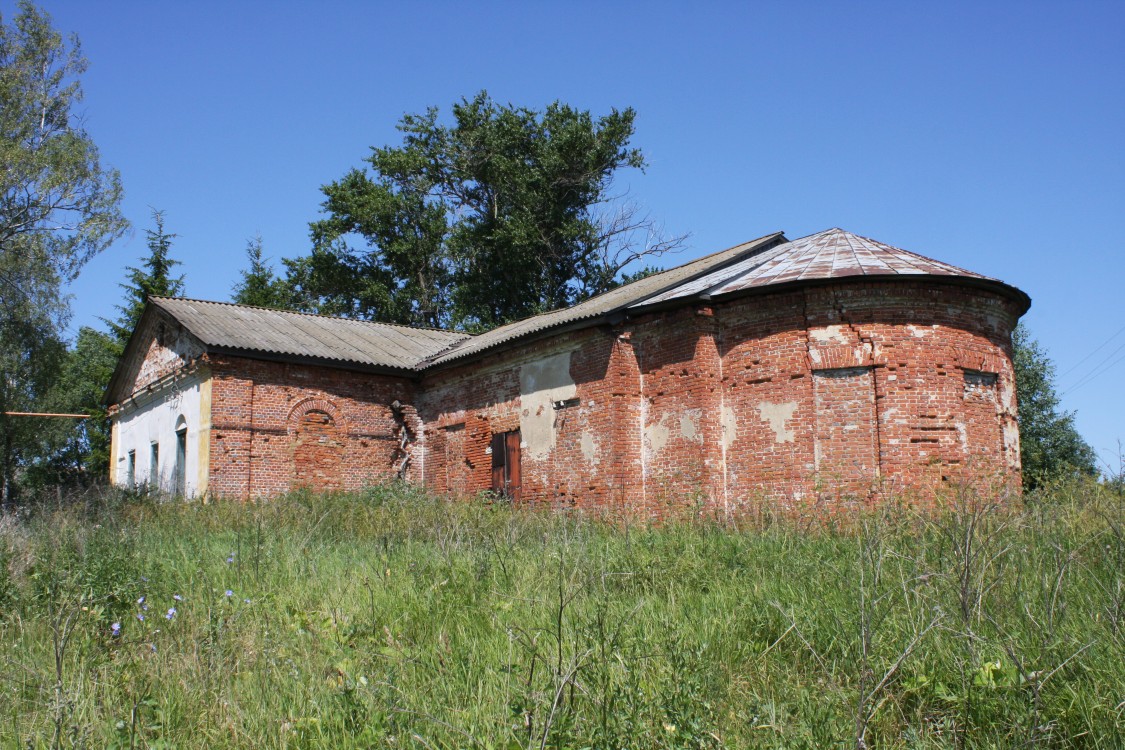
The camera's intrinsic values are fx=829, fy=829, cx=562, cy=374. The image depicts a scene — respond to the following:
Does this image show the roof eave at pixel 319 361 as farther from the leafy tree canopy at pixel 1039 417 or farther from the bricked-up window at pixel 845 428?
the leafy tree canopy at pixel 1039 417

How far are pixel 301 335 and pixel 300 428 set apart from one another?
2559mm

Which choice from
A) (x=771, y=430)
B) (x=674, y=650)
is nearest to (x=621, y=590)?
(x=674, y=650)

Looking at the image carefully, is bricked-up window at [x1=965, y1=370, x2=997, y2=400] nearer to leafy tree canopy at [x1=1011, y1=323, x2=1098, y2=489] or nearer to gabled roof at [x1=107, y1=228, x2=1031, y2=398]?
gabled roof at [x1=107, y1=228, x2=1031, y2=398]

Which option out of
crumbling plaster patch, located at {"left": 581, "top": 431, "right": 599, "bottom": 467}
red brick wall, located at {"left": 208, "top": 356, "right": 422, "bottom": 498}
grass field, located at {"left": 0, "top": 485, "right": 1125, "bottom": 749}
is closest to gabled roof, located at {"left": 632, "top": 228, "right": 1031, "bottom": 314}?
crumbling plaster patch, located at {"left": 581, "top": 431, "right": 599, "bottom": 467}

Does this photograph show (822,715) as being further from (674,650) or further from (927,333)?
(927,333)

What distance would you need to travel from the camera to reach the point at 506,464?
16.2m

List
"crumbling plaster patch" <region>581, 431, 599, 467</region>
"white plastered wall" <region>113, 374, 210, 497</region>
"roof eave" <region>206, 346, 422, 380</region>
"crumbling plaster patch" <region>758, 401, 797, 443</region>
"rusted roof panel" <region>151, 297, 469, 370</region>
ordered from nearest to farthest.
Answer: "crumbling plaster patch" <region>758, 401, 797, 443</region> < "crumbling plaster patch" <region>581, 431, 599, 467</region> < "roof eave" <region>206, 346, 422, 380</region> < "white plastered wall" <region>113, 374, 210, 497</region> < "rusted roof panel" <region>151, 297, 469, 370</region>

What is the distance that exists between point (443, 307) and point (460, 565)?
89.9 ft

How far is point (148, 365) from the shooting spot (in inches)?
770

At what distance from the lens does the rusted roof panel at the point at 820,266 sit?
12.7m

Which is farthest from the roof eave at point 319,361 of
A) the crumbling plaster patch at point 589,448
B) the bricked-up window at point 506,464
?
the crumbling plaster patch at point 589,448

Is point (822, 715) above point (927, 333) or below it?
below

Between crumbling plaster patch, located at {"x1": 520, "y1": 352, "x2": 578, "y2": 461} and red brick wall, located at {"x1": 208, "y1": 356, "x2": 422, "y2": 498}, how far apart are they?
4010 millimetres

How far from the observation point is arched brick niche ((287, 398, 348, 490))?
17172mm
